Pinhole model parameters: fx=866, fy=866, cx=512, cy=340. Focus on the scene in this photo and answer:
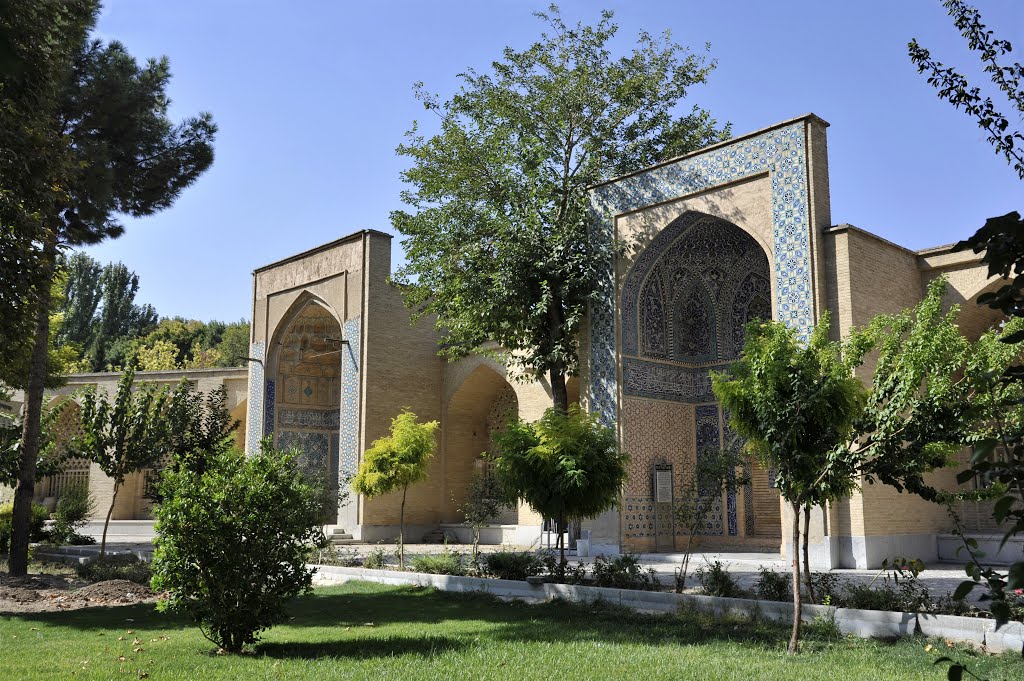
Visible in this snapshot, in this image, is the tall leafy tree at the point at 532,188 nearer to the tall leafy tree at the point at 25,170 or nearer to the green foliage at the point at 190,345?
the tall leafy tree at the point at 25,170

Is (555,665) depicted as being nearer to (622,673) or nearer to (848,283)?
(622,673)

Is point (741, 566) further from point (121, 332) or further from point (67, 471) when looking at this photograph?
point (121, 332)

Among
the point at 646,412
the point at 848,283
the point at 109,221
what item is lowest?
the point at 646,412

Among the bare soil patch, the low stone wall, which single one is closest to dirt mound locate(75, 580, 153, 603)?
the bare soil patch

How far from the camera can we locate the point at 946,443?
22.9 ft

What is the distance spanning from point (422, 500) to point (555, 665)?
1455 centimetres

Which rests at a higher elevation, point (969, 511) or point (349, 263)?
point (349, 263)

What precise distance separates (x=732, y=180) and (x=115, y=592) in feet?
35.0

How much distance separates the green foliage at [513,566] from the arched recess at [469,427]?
9.49 m

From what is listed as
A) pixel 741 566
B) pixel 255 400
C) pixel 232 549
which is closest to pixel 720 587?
pixel 741 566

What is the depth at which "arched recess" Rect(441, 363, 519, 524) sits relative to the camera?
20828 millimetres

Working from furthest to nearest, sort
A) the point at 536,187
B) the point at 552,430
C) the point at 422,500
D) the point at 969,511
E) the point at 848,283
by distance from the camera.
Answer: the point at 422,500, the point at 536,187, the point at 969,511, the point at 848,283, the point at 552,430

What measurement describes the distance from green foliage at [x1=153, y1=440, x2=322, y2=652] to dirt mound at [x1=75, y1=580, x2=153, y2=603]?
3.99m

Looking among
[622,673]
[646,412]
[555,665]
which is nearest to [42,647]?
[555,665]
